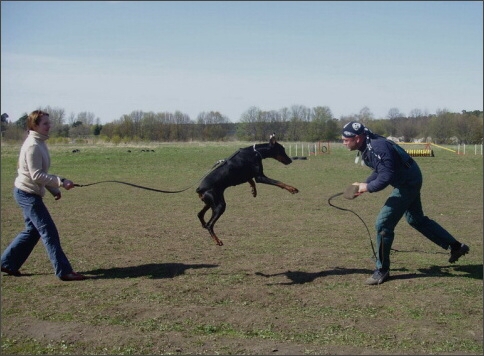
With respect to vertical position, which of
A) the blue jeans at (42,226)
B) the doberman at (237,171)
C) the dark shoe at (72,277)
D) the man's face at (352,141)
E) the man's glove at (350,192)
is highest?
the man's face at (352,141)

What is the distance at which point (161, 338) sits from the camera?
18.9ft

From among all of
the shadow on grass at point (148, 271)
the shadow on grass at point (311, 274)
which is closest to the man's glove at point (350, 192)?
the shadow on grass at point (311, 274)

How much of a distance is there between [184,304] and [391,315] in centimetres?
250

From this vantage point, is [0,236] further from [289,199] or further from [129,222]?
[289,199]

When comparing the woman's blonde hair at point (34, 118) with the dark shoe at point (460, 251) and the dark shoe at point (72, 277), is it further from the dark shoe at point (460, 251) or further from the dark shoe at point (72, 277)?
the dark shoe at point (460, 251)

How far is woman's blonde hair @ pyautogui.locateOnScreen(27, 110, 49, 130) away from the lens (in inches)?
300

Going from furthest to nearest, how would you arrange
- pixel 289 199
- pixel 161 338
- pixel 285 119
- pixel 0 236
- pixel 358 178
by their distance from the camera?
pixel 358 178
pixel 289 199
pixel 0 236
pixel 285 119
pixel 161 338

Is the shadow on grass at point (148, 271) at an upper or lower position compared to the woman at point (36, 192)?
lower

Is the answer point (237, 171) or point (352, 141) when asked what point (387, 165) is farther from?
point (237, 171)

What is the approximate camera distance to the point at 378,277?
25.1 feet

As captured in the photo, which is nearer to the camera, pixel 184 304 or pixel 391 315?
pixel 391 315

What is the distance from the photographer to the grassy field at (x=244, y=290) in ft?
18.7

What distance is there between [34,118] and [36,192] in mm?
1047

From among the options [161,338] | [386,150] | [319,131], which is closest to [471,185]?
[319,131]
